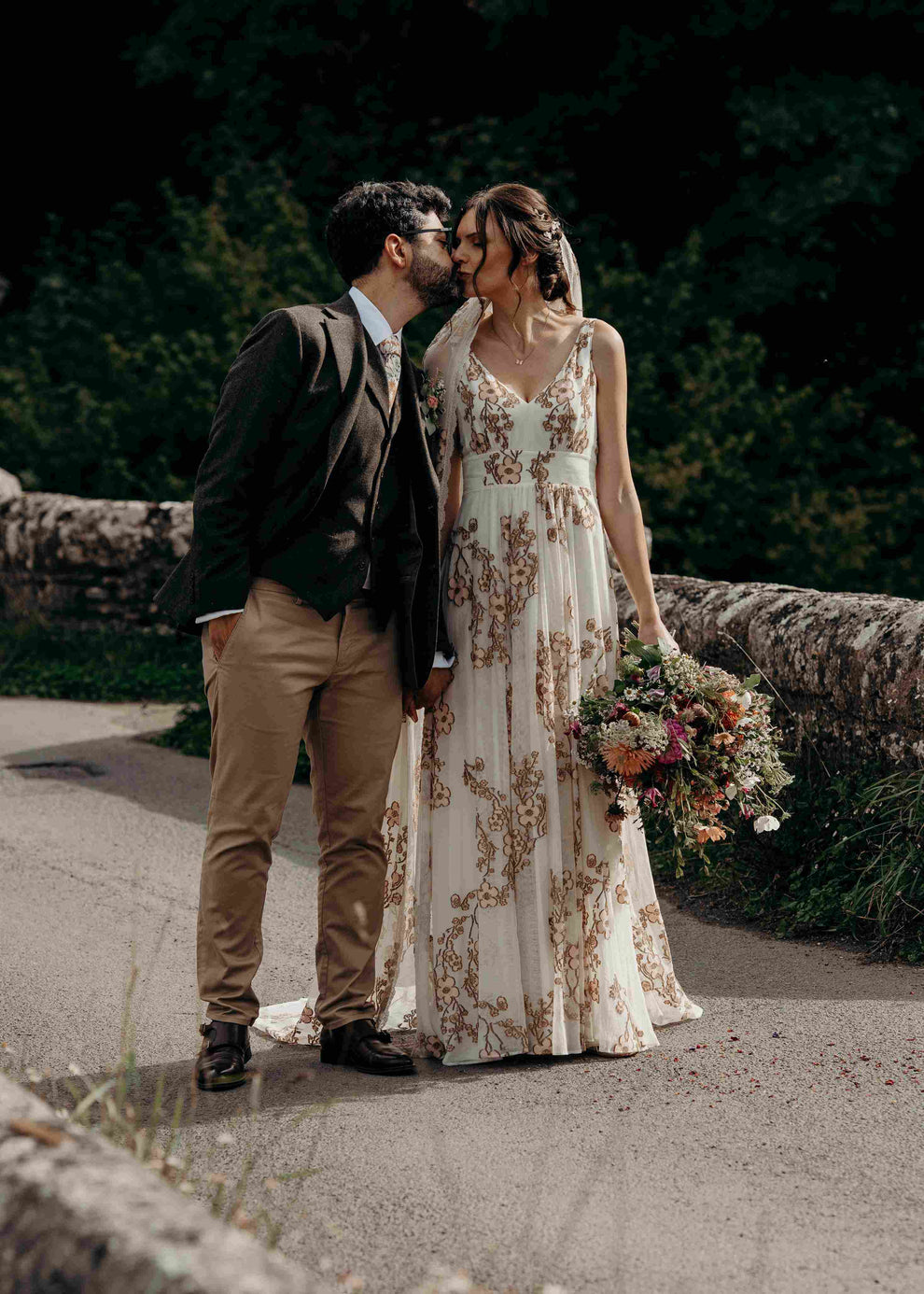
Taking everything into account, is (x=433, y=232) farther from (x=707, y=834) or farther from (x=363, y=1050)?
(x=363, y=1050)

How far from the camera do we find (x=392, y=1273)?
243 cm

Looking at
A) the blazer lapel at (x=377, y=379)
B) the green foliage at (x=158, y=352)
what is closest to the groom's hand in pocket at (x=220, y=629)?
the blazer lapel at (x=377, y=379)

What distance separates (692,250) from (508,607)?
26.9 feet

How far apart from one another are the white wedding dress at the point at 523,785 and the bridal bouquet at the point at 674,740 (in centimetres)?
13

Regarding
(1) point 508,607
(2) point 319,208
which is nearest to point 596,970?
(1) point 508,607

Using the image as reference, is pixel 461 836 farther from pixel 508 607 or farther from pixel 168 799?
pixel 168 799

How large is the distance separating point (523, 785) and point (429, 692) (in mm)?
352

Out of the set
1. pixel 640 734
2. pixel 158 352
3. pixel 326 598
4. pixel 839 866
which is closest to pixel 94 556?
pixel 158 352

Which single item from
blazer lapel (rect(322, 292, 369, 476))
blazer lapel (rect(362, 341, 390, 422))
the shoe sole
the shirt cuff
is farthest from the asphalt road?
blazer lapel (rect(362, 341, 390, 422))

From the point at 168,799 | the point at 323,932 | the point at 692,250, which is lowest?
the point at 168,799

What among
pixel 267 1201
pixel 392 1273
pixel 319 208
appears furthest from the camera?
pixel 319 208

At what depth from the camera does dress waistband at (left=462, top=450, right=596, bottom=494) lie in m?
3.79

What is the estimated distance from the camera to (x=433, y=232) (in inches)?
145

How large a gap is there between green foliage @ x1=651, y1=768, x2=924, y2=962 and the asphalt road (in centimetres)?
15
